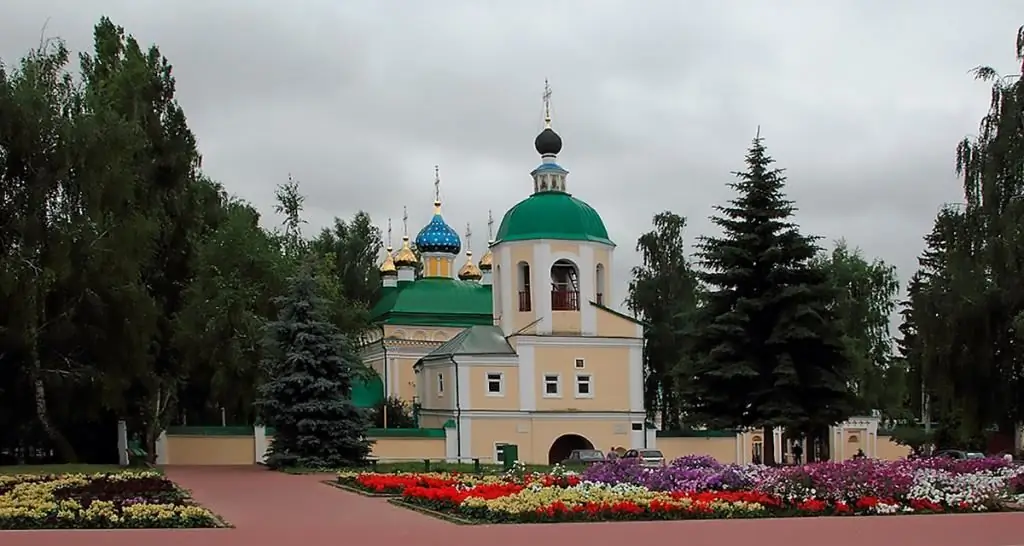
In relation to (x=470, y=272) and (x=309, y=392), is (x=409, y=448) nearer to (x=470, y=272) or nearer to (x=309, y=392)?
(x=309, y=392)

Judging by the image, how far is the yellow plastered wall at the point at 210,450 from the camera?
32875 millimetres

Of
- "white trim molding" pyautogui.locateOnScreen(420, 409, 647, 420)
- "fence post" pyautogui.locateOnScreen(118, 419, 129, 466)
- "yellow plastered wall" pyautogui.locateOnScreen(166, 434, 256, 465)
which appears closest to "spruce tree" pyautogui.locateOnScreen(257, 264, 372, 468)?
"yellow plastered wall" pyautogui.locateOnScreen(166, 434, 256, 465)

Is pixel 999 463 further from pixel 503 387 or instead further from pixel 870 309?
pixel 870 309

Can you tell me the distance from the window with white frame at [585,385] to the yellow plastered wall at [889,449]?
38.3ft

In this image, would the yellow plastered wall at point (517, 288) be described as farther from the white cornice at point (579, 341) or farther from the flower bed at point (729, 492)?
the flower bed at point (729, 492)

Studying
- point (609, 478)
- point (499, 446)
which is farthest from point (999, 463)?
point (499, 446)

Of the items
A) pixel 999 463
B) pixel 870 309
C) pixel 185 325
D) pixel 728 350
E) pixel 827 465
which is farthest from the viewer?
pixel 870 309

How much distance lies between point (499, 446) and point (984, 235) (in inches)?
672

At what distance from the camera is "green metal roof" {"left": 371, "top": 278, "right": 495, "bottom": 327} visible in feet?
164

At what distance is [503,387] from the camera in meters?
37.7

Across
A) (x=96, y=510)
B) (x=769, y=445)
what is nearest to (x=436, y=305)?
(x=769, y=445)

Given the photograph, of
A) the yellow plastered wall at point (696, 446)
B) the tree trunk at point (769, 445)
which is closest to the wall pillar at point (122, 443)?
the yellow plastered wall at point (696, 446)

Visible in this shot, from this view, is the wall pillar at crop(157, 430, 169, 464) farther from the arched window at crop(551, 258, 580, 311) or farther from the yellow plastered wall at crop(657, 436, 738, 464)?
the yellow plastered wall at crop(657, 436, 738, 464)

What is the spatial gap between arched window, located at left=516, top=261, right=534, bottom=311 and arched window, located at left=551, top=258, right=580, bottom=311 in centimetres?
89
